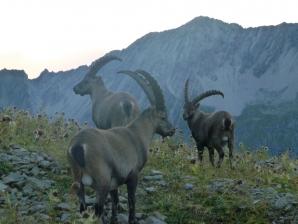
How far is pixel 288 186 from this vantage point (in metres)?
14.1

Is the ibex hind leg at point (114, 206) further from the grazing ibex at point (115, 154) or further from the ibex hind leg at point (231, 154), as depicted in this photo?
the ibex hind leg at point (231, 154)

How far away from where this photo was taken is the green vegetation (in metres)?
11.8

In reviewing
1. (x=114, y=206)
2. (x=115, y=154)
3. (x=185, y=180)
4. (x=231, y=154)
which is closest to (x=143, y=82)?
(x=115, y=154)

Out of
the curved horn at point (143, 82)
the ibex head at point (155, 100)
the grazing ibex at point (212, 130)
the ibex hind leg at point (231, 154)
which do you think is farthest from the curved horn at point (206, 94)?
the curved horn at point (143, 82)

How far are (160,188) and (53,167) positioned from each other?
2.55 m

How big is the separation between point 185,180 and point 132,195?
3.34m

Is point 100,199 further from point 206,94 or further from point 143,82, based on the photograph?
point 206,94

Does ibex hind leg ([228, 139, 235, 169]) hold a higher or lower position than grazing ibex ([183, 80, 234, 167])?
lower

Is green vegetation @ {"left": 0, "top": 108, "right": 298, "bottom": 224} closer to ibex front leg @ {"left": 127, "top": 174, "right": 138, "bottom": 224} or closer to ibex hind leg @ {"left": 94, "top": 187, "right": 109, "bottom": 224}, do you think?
ibex hind leg @ {"left": 94, "top": 187, "right": 109, "bottom": 224}

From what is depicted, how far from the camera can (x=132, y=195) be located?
35.4 ft

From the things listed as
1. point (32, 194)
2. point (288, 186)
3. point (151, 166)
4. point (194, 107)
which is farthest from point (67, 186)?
point (194, 107)

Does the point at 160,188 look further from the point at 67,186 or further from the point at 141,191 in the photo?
the point at 67,186

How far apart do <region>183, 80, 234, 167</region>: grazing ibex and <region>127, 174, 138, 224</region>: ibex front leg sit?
20.5ft

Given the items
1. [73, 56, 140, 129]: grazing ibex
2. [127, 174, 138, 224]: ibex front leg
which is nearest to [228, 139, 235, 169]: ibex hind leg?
[73, 56, 140, 129]: grazing ibex
